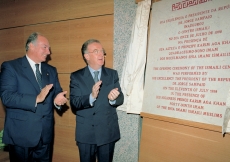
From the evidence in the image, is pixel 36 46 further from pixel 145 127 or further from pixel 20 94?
pixel 145 127

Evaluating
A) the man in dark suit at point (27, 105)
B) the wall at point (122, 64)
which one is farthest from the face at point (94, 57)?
the man in dark suit at point (27, 105)

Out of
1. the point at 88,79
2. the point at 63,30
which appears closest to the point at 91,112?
the point at 88,79

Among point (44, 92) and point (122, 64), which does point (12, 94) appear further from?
point (122, 64)

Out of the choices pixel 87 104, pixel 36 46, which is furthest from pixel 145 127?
pixel 36 46

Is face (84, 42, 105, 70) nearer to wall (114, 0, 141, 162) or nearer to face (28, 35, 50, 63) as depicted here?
wall (114, 0, 141, 162)

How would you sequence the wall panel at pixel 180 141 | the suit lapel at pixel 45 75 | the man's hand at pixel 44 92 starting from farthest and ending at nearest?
the suit lapel at pixel 45 75 < the man's hand at pixel 44 92 < the wall panel at pixel 180 141

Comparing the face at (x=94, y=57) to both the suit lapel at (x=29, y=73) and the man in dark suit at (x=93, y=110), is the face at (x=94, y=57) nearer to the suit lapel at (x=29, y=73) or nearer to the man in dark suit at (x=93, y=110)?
the man in dark suit at (x=93, y=110)

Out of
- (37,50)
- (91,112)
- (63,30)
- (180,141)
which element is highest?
(63,30)

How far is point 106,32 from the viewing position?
2301 mm

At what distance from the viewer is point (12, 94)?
1.67m

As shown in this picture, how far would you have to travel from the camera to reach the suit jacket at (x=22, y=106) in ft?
5.49

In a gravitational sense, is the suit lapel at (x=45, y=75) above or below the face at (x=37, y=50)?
below

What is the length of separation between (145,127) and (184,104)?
0.56m

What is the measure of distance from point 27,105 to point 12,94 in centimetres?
19
